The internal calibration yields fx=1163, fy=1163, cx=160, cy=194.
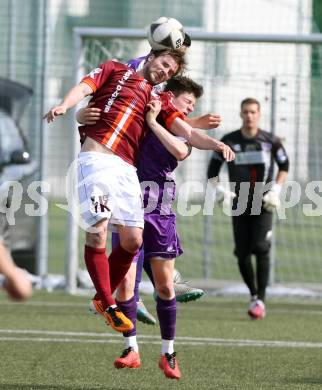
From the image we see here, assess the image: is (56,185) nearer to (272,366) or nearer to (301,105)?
(301,105)

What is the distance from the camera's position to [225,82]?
42.5 feet

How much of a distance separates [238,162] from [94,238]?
406 centimetres

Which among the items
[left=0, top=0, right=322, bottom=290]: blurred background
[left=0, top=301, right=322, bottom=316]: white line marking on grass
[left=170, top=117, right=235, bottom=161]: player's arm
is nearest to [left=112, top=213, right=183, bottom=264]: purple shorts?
[left=170, top=117, right=235, bottom=161]: player's arm

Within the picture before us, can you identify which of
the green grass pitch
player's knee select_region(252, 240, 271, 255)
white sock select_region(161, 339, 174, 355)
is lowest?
the green grass pitch

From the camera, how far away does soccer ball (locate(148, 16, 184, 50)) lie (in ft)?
23.3

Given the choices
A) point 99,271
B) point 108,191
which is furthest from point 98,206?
point 99,271

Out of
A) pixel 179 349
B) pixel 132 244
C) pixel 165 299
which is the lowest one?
pixel 179 349

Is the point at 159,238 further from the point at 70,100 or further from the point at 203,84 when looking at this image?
the point at 203,84

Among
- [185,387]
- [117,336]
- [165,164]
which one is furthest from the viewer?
[117,336]

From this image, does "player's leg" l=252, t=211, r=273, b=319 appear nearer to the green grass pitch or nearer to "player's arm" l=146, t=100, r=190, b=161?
the green grass pitch

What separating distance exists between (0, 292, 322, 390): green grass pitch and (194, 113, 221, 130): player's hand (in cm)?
153

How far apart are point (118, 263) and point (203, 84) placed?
6.12 metres

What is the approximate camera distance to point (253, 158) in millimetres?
10820

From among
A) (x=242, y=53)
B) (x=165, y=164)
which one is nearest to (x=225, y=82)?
(x=242, y=53)
